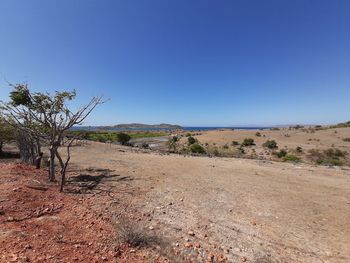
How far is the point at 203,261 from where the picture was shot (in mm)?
5172

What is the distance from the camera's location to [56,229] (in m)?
5.98

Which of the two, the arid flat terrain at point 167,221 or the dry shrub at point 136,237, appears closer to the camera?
the arid flat terrain at point 167,221

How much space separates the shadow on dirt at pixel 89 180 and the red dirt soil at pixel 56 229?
3.14 ft

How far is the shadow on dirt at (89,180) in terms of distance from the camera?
33.4 ft

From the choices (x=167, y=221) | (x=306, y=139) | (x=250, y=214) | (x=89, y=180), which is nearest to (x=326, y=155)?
(x=306, y=139)

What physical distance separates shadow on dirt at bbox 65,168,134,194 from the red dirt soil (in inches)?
37.7

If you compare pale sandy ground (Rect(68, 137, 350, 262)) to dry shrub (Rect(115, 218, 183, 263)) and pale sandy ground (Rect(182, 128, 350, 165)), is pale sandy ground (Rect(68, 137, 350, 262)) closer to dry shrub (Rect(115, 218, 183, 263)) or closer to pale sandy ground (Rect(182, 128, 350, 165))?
dry shrub (Rect(115, 218, 183, 263))

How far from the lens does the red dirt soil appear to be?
4867 millimetres

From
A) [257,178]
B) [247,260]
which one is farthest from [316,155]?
[247,260]

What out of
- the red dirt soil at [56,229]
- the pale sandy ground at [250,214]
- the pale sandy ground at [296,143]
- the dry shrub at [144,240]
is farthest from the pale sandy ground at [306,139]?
the red dirt soil at [56,229]

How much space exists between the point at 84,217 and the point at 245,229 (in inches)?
181

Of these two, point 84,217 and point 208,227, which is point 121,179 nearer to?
point 84,217

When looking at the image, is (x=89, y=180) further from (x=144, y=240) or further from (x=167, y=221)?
(x=144, y=240)

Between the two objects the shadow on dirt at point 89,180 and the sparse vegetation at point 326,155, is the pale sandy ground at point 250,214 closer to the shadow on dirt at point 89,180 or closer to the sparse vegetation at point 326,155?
the shadow on dirt at point 89,180
